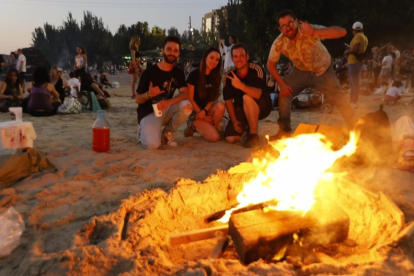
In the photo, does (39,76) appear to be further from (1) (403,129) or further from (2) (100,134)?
(1) (403,129)

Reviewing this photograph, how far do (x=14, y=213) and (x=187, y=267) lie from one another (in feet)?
5.13

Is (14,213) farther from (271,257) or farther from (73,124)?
(73,124)

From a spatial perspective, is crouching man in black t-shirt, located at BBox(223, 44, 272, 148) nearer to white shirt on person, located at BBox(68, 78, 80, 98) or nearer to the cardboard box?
the cardboard box

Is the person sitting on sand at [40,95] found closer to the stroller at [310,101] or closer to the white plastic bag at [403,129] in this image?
the stroller at [310,101]

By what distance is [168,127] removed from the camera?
5.20 meters

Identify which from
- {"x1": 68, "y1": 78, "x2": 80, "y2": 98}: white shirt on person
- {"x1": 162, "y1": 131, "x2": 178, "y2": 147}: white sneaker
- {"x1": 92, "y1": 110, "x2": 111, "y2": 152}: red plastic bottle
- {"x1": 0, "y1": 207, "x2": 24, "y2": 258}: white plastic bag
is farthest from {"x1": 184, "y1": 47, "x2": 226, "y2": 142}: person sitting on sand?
{"x1": 68, "y1": 78, "x2": 80, "y2": 98}: white shirt on person

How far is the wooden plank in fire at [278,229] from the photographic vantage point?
222cm

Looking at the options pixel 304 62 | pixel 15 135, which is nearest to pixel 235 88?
pixel 304 62

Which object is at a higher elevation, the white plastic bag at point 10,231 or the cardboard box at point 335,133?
the cardboard box at point 335,133

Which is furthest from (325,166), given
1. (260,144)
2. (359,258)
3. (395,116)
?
(395,116)

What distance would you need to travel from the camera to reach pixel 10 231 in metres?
2.38

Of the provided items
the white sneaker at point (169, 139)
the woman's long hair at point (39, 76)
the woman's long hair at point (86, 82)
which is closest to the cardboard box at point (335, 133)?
the white sneaker at point (169, 139)

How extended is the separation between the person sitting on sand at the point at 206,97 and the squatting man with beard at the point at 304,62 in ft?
2.93

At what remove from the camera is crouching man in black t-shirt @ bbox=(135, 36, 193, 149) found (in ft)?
15.6
